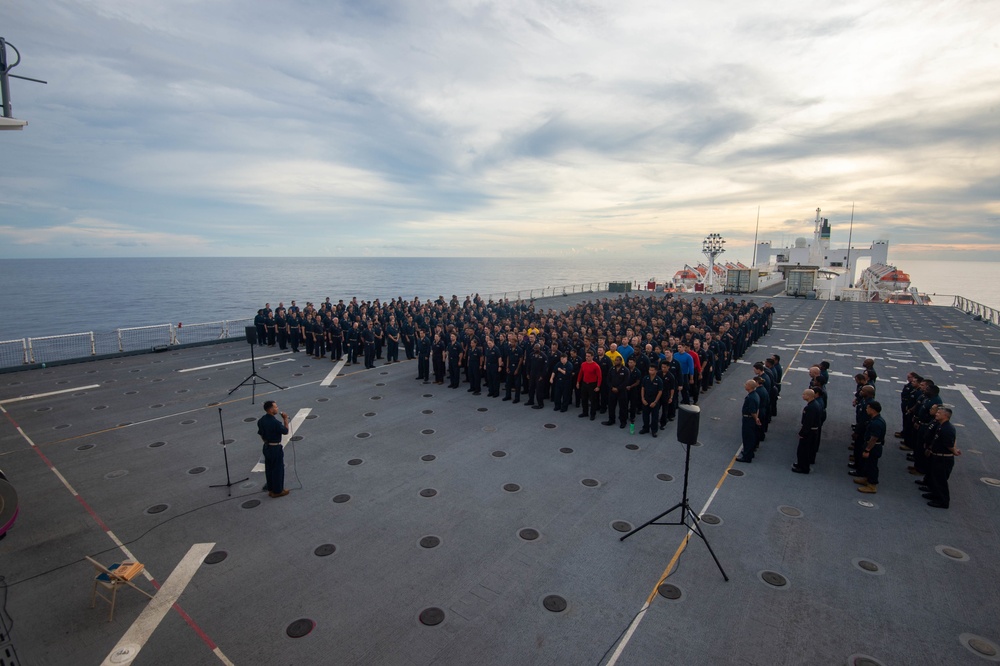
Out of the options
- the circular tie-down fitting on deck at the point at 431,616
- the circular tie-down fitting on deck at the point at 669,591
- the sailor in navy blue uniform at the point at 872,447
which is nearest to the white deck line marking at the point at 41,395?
the circular tie-down fitting on deck at the point at 431,616

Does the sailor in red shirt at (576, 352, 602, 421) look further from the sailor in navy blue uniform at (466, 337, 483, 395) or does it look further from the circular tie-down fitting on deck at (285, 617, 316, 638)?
the circular tie-down fitting on deck at (285, 617, 316, 638)

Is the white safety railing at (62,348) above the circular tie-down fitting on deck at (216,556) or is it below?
below

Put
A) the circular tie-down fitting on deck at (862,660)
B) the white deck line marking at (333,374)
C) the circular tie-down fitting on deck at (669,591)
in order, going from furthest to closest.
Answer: the white deck line marking at (333,374) < the circular tie-down fitting on deck at (669,591) < the circular tie-down fitting on deck at (862,660)

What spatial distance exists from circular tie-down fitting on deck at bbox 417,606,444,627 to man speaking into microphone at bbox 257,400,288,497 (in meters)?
3.70

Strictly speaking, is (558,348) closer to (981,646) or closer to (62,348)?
(981,646)

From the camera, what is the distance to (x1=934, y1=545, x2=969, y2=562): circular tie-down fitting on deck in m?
5.75

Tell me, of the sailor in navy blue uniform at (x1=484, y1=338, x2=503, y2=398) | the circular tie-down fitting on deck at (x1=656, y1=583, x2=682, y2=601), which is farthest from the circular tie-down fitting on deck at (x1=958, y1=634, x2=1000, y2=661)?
the sailor in navy blue uniform at (x1=484, y1=338, x2=503, y2=398)

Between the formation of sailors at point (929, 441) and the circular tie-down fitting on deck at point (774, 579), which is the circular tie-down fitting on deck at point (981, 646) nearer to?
the circular tie-down fitting on deck at point (774, 579)

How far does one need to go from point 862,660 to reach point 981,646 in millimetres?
1288

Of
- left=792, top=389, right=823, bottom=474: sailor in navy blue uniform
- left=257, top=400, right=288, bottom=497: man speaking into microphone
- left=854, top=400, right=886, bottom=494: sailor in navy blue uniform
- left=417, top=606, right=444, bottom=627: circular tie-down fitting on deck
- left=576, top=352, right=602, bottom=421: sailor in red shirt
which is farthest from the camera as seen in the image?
left=576, top=352, right=602, bottom=421: sailor in red shirt

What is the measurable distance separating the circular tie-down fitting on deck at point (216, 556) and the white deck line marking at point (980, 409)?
48.7 feet

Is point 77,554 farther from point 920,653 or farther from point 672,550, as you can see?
point 920,653

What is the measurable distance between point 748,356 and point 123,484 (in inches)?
797

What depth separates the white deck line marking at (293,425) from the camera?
8375 mm
